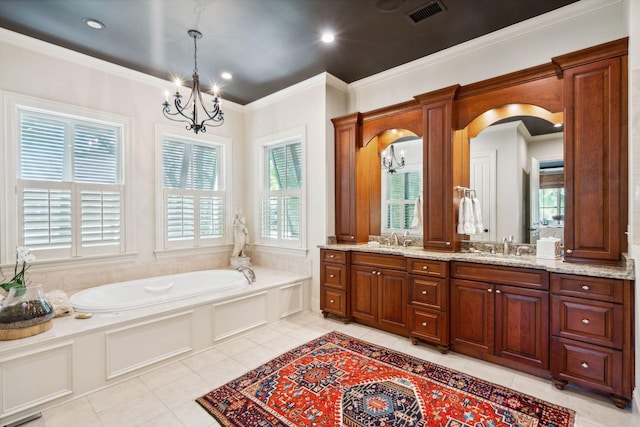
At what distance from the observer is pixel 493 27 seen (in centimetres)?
294

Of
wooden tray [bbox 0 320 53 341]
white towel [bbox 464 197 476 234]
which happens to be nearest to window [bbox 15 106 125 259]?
wooden tray [bbox 0 320 53 341]

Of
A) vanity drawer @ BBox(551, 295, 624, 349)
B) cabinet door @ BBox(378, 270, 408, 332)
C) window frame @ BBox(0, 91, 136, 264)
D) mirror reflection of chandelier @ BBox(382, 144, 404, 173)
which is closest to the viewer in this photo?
vanity drawer @ BBox(551, 295, 624, 349)

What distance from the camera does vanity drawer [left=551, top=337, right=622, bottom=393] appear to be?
2.10 m

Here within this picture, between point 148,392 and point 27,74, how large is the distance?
131 inches

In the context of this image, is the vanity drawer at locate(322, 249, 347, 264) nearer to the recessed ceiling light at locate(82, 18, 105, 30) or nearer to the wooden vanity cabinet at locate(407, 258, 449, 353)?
the wooden vanity cabinet at locate(407, 258, 449, 353)

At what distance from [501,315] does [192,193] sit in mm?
4037

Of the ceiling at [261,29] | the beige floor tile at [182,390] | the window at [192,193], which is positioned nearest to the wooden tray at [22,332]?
the beige floor tile at [182,390]

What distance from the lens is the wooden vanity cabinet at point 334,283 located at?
3.72m

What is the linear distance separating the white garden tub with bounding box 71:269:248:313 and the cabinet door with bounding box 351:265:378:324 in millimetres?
1316

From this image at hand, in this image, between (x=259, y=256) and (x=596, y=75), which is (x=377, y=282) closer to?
(x=259, y=256)

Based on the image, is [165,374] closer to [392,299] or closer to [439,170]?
[392,299]

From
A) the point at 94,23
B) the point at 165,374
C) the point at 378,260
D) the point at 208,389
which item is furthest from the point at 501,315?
the point at 94,23

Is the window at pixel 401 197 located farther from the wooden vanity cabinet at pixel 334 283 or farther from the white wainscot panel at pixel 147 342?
the white wainscot panel at pixel 147 342

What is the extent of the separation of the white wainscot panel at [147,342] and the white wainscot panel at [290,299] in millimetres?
1203
